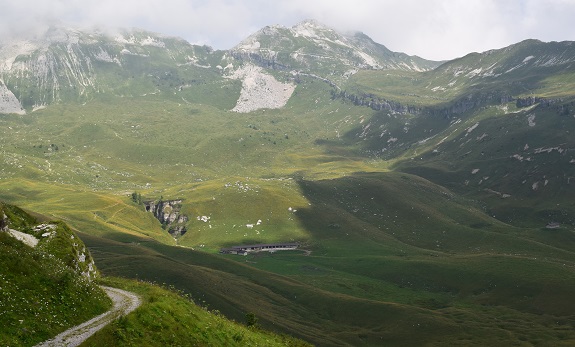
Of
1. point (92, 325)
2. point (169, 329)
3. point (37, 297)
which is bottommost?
point (169, 329)

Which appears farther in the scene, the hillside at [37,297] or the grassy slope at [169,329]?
the grassy slope at [169,329]

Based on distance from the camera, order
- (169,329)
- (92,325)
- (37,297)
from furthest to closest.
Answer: (169,329), (92,325), (37,297)

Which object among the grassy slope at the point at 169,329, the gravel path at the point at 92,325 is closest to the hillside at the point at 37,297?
the gravel path at the point at 92,325

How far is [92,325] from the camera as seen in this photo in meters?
36.9

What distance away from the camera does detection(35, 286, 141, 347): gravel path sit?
32844 mm

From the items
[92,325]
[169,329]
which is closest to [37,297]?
[92,325]

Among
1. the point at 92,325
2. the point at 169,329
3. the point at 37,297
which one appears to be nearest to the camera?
the point at 37,297

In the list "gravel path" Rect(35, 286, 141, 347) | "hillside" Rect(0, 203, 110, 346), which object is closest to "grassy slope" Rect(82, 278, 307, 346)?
"gravel path" Rect(35, 286, 141, 347)

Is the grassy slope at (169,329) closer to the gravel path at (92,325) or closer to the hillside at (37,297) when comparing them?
the gravel path at (92,325)

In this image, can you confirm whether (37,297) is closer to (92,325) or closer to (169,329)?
(92,325)

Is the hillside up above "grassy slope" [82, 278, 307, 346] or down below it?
above

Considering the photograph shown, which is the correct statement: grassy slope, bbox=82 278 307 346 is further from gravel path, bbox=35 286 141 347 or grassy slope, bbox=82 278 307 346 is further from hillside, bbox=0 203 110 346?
hillside, bbox=0 203 110 346

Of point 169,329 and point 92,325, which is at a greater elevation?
point 92,325

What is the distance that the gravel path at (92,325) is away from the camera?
3284 cm
